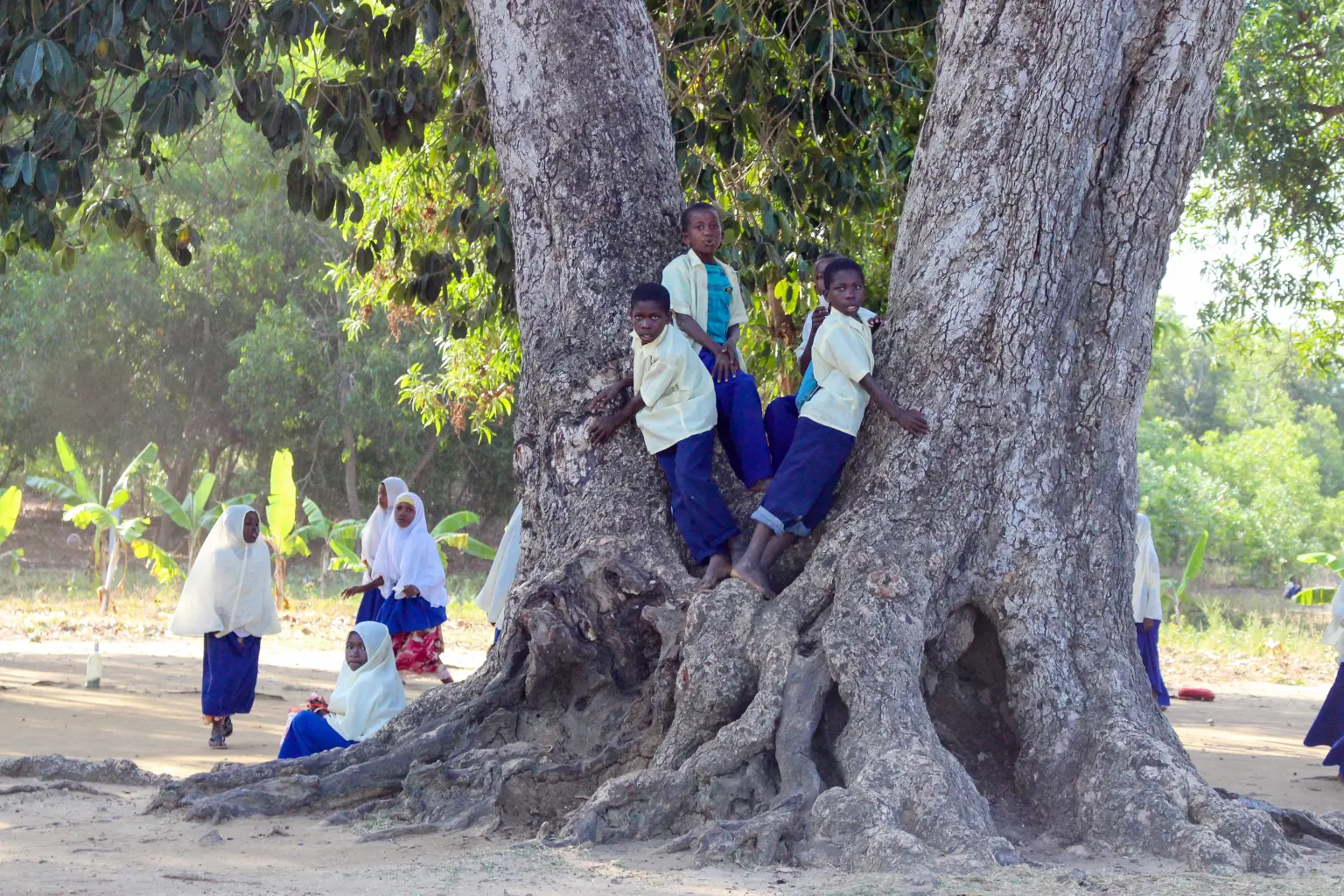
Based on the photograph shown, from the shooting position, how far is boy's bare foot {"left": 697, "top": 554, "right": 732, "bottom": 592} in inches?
196

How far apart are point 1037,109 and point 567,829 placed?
304 cm

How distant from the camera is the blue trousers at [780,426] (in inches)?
213

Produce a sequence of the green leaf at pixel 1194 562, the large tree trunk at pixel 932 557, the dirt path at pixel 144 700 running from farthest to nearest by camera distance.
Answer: the green leaf at pixel 1194 562
the dirt path at pixel 144 700
the large tree trunk at pixel 932 557

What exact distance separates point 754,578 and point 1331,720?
4.58m

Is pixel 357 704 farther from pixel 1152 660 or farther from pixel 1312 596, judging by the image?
pixel 1312 596

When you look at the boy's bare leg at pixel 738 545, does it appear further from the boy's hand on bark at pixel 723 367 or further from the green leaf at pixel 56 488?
the green leaf at pixel 56 488

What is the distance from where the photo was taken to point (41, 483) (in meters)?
16.9

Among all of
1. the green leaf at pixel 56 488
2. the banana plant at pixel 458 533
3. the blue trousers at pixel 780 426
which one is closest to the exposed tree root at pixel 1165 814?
the blue trousers at pixel 780 426

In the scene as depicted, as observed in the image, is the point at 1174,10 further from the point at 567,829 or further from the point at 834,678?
the point at 567,829

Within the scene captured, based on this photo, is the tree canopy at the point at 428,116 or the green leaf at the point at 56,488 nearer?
the tree canopy at the point at 428,116

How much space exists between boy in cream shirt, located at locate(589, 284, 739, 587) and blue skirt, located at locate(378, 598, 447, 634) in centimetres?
574

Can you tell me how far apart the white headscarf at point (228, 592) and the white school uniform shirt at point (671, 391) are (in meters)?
4.11

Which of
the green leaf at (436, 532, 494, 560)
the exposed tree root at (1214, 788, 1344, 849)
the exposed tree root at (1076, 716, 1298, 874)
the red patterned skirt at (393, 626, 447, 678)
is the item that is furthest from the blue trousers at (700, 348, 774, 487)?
the green leaf at (436, 532, 494, 560)

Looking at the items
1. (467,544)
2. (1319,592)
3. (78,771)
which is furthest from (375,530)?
(1319,592)
